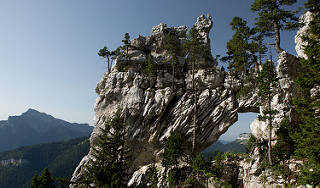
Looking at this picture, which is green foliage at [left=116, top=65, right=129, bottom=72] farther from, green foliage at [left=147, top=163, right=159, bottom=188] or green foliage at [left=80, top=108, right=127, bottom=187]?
green foliage at [left=147, top=163, right=159, bottom=188]

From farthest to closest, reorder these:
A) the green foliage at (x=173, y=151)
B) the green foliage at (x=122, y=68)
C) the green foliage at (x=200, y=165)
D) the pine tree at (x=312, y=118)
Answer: the green foliage at (x=122, y=68) < the green foliage at (x=173, y=151) < the green foliage at (x=200, y=165) < the pine tree at (x=312, y=118)

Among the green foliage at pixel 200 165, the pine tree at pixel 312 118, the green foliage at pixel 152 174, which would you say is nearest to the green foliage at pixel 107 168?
the green foliage at pixel 152 174

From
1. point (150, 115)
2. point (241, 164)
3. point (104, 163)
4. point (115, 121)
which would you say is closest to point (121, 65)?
point (150, 115)

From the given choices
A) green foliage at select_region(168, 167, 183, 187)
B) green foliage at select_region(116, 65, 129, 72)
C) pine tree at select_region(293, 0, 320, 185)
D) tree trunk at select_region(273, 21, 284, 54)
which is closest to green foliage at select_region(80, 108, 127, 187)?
green foliage at select_region(168, 167, 183, 187)

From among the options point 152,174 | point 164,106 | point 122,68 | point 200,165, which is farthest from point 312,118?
point 122,68

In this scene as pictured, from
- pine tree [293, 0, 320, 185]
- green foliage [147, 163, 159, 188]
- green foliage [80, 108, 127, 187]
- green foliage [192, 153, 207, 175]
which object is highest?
pine tree [293, 0, 320, 185]

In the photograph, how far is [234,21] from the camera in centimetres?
3247

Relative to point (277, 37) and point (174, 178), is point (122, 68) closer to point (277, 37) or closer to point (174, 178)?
point (174, 178)

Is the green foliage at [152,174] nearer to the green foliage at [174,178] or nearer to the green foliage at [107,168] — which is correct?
the green foliage at [174,178]

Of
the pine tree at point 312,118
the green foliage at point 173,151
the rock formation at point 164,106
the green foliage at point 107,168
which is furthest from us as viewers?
the rock formation at point 164,106

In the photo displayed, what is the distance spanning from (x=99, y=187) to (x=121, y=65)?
3035cm

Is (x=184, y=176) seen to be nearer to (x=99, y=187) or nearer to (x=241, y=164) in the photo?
(x=241, y=164)

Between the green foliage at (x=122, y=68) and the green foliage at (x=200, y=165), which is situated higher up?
the green foliage at (x=122, y=68)

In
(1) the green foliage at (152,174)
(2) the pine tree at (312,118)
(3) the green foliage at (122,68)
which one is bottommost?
(1) the green foliage at (152,174)
